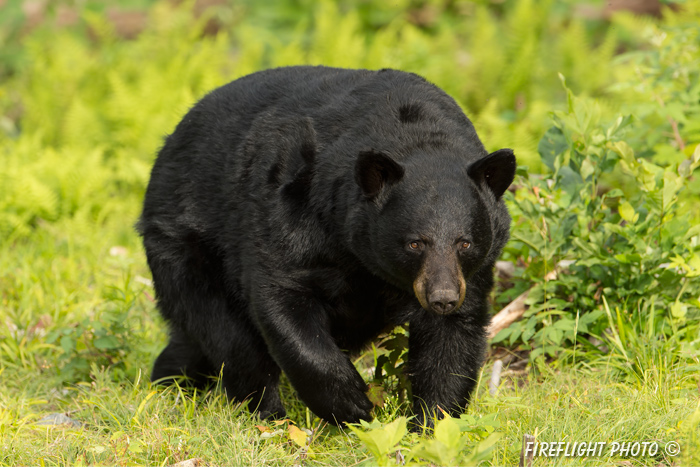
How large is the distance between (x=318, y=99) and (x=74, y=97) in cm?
631

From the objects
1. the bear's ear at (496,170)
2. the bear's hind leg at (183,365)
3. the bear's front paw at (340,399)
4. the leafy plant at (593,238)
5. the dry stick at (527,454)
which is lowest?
the bear's hind leg at (183,365)

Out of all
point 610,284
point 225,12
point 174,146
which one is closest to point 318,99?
point 174,146

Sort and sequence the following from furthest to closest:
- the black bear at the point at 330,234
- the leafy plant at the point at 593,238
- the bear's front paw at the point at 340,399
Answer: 1. the leafy plant at the point at 593,238
2. the bear's front paw at the point at 340,399
3. the black bear at the point at 330,234

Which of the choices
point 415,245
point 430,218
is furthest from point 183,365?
point 430,218

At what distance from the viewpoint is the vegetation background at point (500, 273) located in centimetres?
403

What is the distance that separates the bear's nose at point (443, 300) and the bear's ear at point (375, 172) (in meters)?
0.61

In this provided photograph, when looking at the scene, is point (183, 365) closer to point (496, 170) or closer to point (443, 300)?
point (443, 300)

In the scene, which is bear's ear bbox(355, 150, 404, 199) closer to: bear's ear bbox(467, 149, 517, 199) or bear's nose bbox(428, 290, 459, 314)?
bear's ear bbox(467, 149, 517, 199)

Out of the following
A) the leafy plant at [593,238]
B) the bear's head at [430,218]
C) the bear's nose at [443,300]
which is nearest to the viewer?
the bear's nose at [443,300]

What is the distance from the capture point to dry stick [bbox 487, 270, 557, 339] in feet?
17.3

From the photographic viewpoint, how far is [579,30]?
9.78 metres

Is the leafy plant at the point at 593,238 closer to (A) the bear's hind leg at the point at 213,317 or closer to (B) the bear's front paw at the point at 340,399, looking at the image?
(B) the bear's front paw at the point at 340,399

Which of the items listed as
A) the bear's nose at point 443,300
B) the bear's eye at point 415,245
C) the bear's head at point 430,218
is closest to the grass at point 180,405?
the bear's nose at point 443,300

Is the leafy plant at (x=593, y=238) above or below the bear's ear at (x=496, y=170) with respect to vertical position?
below
